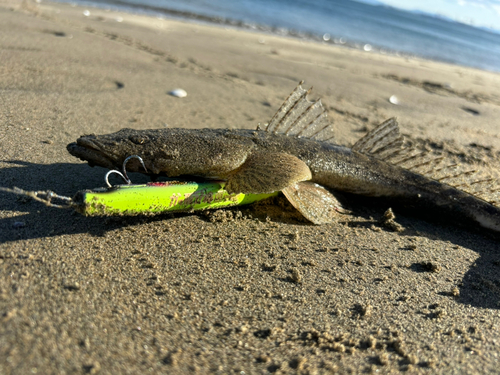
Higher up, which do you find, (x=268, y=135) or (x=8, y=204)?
(x=268, y=135)

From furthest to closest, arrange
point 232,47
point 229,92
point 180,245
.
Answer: point 232,47
point 229,92
point 180,245

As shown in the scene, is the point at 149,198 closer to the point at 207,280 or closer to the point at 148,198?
the point at 148,198

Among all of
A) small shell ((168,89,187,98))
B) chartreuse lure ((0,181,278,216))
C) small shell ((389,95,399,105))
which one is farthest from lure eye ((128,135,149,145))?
small shell ((389,95,399,105))

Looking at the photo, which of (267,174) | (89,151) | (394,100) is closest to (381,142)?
(267,174)

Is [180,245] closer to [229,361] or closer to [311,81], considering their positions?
[229,361]

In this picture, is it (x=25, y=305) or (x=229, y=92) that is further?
(x=229, y=92)

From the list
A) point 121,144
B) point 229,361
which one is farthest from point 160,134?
point 229,361

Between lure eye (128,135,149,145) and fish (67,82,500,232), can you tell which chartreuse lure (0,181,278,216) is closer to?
fish (67,82,500,232)
